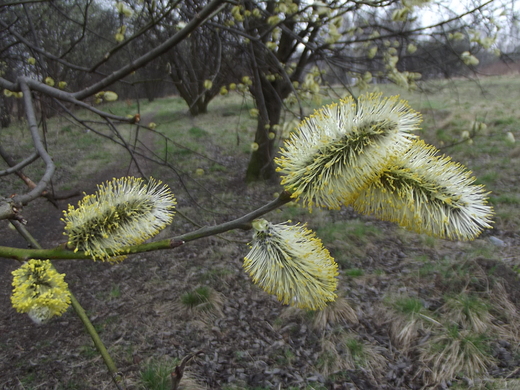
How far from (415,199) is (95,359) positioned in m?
3.14

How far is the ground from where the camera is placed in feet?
10.5

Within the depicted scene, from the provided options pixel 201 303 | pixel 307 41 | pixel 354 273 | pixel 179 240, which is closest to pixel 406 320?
pixel 354 273

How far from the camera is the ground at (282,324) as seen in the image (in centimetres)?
319

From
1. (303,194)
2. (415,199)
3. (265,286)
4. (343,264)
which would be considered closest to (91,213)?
(265,286)

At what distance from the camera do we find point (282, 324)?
3.80 m

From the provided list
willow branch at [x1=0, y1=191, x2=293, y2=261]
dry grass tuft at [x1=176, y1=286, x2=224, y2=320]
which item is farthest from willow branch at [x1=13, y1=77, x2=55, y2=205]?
dry grass tuft at [x1=176, y1=286, x2=224, y2=320]

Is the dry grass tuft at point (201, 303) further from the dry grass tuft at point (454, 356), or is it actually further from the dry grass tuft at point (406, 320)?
the dry grass tuft at point (454, 356)

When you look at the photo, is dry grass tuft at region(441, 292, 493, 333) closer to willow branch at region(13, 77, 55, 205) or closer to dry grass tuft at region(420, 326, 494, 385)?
dry grass tuft at region(420, 326, 494, 385)

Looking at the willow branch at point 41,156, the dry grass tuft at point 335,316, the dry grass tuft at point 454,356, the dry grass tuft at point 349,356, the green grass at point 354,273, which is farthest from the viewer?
the green grass at point 354,273

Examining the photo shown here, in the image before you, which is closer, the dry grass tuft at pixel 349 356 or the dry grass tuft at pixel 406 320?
the dry grass tuft at pixel 349 356

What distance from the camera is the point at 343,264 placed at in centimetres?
470

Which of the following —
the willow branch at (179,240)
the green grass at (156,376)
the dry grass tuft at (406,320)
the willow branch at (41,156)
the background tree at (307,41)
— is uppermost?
the background tree at (307,41)

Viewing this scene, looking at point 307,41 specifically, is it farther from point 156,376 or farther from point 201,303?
point 156,376

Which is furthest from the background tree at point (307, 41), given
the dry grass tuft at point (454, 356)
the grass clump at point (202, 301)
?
the dry grass tuft at point (454, 356)
